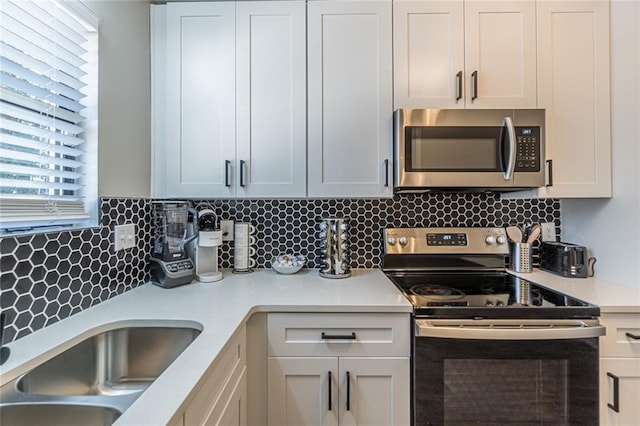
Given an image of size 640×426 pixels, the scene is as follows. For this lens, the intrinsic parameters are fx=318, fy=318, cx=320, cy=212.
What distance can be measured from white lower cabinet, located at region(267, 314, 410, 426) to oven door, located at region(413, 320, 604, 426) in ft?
0.34

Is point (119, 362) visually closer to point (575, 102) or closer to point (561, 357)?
point (561, 357)

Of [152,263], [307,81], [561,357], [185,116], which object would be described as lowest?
[561,357]

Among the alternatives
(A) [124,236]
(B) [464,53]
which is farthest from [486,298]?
(A) [124,236]

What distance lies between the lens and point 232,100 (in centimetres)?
160

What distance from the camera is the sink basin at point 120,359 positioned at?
96cm

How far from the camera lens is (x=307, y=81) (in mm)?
1582

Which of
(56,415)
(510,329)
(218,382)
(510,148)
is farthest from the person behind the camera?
(510,148)

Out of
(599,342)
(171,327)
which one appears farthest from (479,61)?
(171,327)

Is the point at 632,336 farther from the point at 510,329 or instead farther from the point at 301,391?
the point at 301,391

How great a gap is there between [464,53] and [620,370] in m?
1.49

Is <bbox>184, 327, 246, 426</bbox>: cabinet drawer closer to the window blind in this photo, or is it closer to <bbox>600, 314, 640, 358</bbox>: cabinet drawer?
the window blind

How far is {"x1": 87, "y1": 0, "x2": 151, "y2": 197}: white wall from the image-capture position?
130 cm

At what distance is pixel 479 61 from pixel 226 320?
1.64 m

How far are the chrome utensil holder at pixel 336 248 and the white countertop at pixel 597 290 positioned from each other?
0.94 meters
